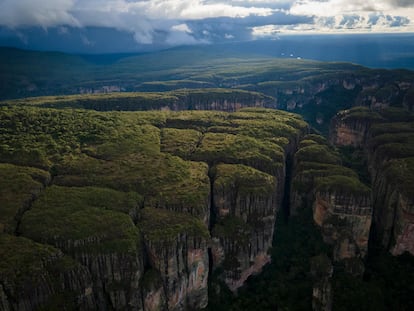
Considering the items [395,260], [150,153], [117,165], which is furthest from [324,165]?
[117,165]

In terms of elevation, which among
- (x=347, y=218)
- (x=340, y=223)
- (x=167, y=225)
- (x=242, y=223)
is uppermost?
(x=167, y=225)

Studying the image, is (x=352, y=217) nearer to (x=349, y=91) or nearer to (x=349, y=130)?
(x=349, y=130)

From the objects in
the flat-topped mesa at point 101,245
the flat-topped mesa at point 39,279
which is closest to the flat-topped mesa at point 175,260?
the flat-topped mesa at point 101,245

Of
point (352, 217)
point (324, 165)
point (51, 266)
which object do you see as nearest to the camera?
point (51, 266)

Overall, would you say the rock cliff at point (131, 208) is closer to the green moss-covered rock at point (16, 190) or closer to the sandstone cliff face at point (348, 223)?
the green moss-covered rock at point (16, 190)

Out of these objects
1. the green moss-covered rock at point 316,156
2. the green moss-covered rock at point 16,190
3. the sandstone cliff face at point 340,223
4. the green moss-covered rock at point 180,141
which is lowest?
the sandstone cliff face at point 340,223

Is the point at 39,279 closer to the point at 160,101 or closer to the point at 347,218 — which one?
the point at 347,218

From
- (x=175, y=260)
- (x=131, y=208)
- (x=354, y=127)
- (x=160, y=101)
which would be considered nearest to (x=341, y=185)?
(x=175, y=260)

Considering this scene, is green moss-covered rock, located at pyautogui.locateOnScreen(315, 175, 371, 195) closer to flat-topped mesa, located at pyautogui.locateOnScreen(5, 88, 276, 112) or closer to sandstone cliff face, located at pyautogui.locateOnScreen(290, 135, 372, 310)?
sandstone cliff face, located at pyautogui.locateOnScreen(290, 135, 372, 310)
